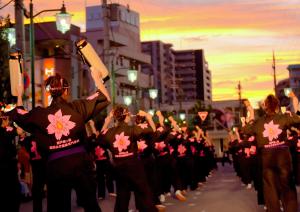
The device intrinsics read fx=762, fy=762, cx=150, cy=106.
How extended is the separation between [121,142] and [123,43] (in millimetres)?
74091

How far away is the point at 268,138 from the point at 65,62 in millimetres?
54179

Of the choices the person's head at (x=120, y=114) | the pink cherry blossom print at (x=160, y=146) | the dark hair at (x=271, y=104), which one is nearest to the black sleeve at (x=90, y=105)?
the person's head at (x=120, y=114)

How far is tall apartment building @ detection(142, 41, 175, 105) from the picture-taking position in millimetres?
166625

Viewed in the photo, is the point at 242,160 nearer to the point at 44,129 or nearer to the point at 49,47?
the point at 44,129

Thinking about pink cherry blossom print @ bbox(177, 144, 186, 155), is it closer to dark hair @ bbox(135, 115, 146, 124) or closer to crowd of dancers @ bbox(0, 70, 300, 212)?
crowd of dancers @ bbox(0, 70, 300, 212)

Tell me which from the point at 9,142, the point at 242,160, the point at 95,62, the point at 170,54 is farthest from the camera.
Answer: the point at 170,54

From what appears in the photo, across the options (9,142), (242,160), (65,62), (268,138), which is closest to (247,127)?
(268,138)

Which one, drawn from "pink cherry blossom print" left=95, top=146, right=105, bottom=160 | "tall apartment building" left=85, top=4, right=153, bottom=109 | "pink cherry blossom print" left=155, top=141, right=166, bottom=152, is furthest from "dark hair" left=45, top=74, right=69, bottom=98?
"tall apartment building" left=85, top=4, right=153, bottom=109

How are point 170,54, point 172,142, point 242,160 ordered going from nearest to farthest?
1. point 172,142
2. point 242,160
3. point 170,54

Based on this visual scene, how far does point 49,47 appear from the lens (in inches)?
2635

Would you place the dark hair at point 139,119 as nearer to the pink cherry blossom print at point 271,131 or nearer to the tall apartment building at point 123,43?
the pink cherry blossom print at point 271,131

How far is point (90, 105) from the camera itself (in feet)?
28.0

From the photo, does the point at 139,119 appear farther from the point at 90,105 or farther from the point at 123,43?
the point at 123,43

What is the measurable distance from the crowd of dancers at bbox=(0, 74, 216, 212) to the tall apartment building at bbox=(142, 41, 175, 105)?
142 metres
